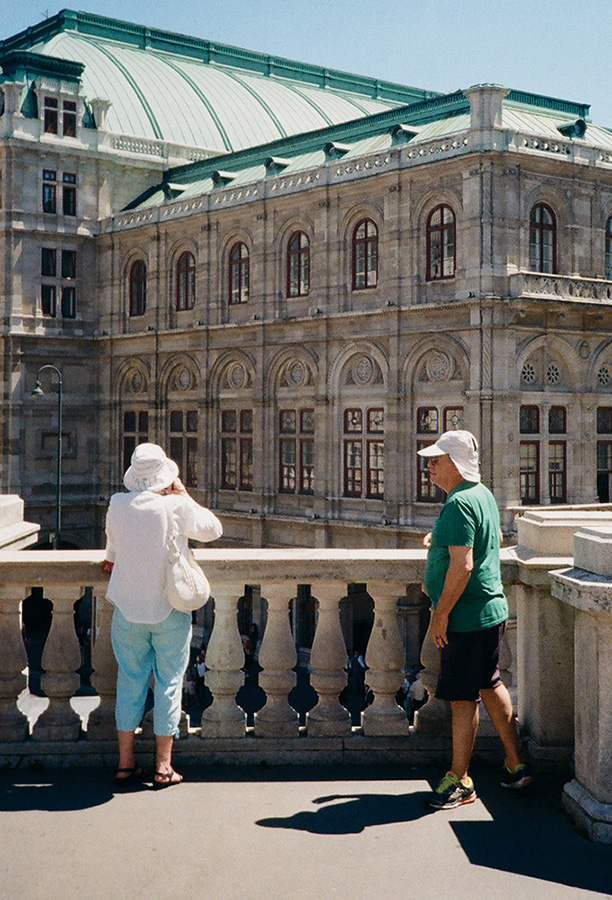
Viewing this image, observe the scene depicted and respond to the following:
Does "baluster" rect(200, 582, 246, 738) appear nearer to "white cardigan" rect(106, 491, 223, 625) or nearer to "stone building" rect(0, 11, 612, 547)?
"white cardigan" rect(106, 491, 223, 625)

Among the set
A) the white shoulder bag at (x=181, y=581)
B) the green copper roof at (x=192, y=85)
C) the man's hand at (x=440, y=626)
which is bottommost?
the man's hand at (x=440, y=626)

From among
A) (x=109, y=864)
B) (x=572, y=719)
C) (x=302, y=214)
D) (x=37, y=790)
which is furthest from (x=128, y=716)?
(x=302, y=214)

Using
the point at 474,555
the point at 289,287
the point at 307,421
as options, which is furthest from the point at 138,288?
the point at 474,555

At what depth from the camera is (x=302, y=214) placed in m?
35.7

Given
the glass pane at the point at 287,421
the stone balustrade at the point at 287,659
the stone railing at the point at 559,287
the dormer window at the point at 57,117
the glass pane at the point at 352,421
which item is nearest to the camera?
Result: the stone balustrade at the point at 287,659

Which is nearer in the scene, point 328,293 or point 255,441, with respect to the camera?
point 328,293

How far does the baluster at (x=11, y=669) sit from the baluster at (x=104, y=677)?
0.39 meters

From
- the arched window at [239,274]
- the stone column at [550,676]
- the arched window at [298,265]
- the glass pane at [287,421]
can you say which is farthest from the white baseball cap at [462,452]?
the arched window at [239,274]

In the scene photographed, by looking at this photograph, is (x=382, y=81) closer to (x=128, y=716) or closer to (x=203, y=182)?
(x=203, y=182)

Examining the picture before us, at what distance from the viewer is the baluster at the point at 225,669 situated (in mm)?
6117

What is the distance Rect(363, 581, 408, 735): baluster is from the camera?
6137mm

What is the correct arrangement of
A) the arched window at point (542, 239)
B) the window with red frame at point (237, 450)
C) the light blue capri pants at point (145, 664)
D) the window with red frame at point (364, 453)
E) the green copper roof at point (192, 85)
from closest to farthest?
the light blue capri pants at point (145, 664) → the arched window at point (542, 239) → the window with red frame at point (364, 453) → the window with red frame at point (237, 450) → the green copper roof at point (192, 85)

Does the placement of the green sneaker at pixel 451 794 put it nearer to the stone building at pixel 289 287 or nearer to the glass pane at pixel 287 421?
the stone building at pixel 289 287

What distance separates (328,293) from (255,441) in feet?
20.2
